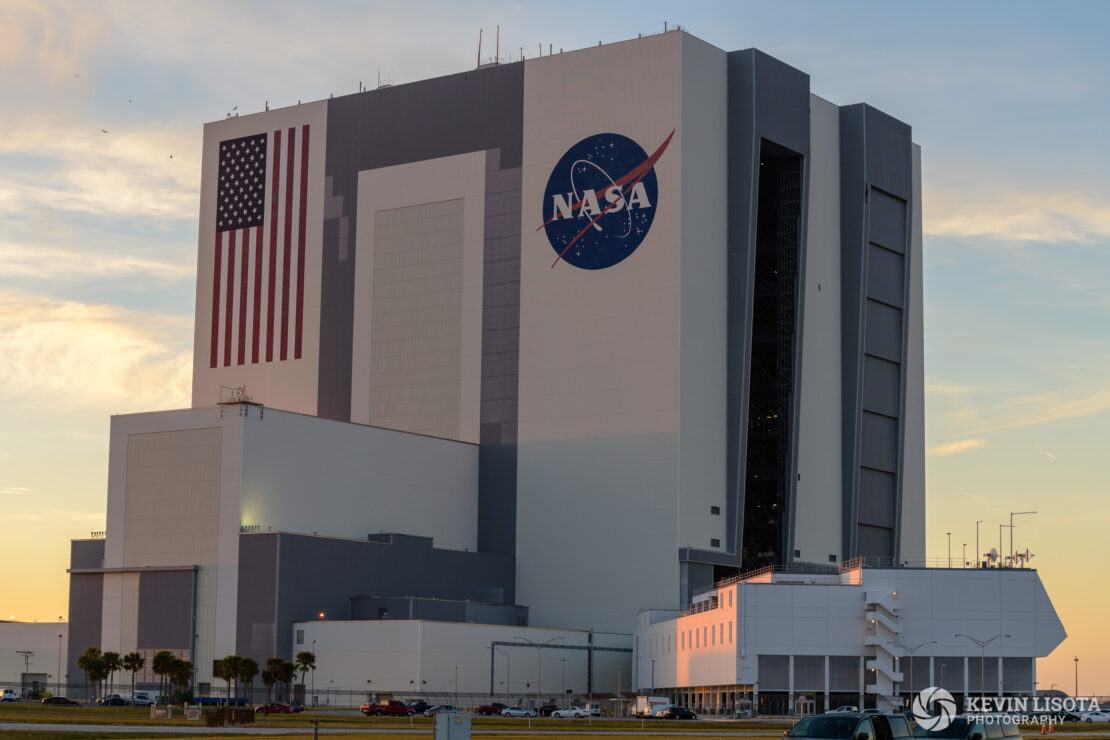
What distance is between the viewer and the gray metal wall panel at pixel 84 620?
13950 cm

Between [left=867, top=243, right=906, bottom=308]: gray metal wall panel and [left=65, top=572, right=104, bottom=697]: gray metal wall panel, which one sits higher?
[left=867, top=243, right=906, bottom=308]: gray metal wall panel

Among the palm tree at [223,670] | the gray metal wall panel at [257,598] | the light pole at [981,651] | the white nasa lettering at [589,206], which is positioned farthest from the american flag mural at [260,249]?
the light pole at [981,651]

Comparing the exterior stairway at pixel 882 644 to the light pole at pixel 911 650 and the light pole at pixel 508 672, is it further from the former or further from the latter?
the light pole at pixel 508 672

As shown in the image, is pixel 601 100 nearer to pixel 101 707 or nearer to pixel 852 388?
pixel 852 388

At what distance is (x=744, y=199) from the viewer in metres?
139

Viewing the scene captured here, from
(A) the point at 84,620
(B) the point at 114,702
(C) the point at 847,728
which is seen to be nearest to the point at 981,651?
(B) the point at 114,702

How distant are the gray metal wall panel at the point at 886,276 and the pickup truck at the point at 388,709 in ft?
213

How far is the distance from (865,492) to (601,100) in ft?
150

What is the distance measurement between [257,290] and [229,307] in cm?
360

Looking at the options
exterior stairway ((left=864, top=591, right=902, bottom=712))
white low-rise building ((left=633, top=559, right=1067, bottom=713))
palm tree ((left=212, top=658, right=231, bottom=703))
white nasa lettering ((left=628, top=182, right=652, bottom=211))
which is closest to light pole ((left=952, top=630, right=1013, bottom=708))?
white low-rise building ((left=633, top=559, right=1067, bottom=713))

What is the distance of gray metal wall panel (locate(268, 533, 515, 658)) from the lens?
426 feet

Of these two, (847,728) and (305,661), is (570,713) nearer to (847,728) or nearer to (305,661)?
(305,661)

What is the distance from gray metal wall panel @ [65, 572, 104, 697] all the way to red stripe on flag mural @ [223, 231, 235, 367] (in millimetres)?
31782

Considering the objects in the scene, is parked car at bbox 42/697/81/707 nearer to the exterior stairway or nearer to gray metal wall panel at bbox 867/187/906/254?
the exterior stairway
